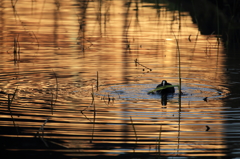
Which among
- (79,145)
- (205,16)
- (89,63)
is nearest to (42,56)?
(89,63)

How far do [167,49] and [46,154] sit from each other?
827 cm

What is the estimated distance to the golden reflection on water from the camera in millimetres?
6969

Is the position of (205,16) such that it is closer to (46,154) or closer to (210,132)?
(210,132)

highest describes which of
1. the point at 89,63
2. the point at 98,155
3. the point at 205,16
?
the point at 205,16

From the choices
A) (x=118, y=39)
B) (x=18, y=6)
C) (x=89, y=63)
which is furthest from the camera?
(x=18, y=6)

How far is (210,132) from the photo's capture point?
736 centimetres

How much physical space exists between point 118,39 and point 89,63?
3312mm

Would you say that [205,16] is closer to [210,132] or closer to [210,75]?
[210,75]

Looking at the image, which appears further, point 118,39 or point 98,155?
point 118,39

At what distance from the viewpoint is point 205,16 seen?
20984 millimetres

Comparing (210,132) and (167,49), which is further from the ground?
(167,49)

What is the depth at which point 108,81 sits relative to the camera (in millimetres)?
10734

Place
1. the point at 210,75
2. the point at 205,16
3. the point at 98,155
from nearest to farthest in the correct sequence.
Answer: the point at 98,155
the point at 210,75
the point at 205,16

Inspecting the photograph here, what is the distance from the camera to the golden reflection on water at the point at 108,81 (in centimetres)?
697
